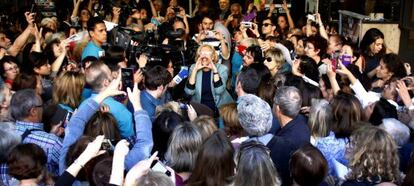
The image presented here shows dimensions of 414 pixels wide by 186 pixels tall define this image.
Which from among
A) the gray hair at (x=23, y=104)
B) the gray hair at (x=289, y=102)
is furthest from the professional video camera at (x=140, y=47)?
the gray hair at (x=289, y=102)

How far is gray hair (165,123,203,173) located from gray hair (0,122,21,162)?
0.92 meters

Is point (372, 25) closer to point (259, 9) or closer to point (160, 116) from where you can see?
point (259, 9)

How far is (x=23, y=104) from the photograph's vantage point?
3.46 meters

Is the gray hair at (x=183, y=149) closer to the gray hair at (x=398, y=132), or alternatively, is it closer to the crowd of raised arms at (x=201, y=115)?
the crowd of raised arms at (x=201, y=115)

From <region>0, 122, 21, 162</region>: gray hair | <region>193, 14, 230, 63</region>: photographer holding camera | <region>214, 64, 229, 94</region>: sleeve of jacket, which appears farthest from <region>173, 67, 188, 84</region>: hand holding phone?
<region>0, 122, 21, 162</region>: gray hair

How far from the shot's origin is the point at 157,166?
108 inches

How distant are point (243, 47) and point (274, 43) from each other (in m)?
0.36

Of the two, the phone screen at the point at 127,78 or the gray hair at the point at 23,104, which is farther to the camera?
the phone screen at the point at 127,78

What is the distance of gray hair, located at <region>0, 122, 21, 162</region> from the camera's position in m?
3.13

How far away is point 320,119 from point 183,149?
102 centimetres

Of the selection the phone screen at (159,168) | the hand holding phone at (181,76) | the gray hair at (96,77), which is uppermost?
the gray hair at (96,77)

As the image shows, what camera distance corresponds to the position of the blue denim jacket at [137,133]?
313 centimetres

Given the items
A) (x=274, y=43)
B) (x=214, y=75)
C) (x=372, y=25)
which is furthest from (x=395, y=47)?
(x=214, y=75)

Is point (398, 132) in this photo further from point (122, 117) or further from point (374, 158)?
point (122, 117)
